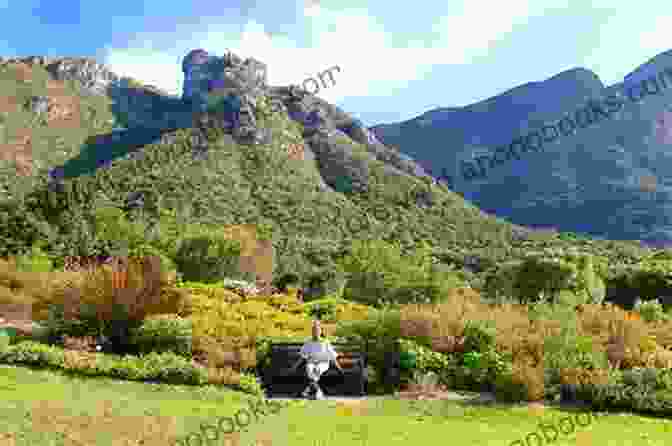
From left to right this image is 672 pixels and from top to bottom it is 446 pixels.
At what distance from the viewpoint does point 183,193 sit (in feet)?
213

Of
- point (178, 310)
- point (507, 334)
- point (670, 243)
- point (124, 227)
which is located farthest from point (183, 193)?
point (670, 243)

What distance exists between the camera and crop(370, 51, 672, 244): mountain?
10094 cm

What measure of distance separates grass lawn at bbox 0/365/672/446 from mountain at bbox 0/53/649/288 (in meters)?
30.2

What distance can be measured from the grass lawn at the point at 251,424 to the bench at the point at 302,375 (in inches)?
52.9

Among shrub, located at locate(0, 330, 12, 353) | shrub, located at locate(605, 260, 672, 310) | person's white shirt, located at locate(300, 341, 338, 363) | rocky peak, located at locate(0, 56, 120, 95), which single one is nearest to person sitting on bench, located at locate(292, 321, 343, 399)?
person's white shirt, located at locate(300, 341, 338, 363)

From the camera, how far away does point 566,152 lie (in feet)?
392

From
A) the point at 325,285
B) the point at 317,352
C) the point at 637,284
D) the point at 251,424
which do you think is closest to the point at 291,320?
the point at 317,352

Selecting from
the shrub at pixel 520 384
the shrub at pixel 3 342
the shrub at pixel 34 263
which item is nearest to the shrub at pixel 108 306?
the shrub at pixel 3 342

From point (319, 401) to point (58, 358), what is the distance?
17.7 ft

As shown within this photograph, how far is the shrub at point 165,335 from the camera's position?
15.1 meters

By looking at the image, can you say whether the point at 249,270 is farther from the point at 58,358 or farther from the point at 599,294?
the point at 58,358

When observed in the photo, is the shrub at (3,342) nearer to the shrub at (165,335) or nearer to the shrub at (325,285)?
the shrub at (165,335)

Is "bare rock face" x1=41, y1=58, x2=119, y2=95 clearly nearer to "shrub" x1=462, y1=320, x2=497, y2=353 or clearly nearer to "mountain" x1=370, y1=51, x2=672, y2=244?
"mountain" x1=370, y1=51, x2=672, y2=244

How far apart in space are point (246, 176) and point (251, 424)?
60604 mm
